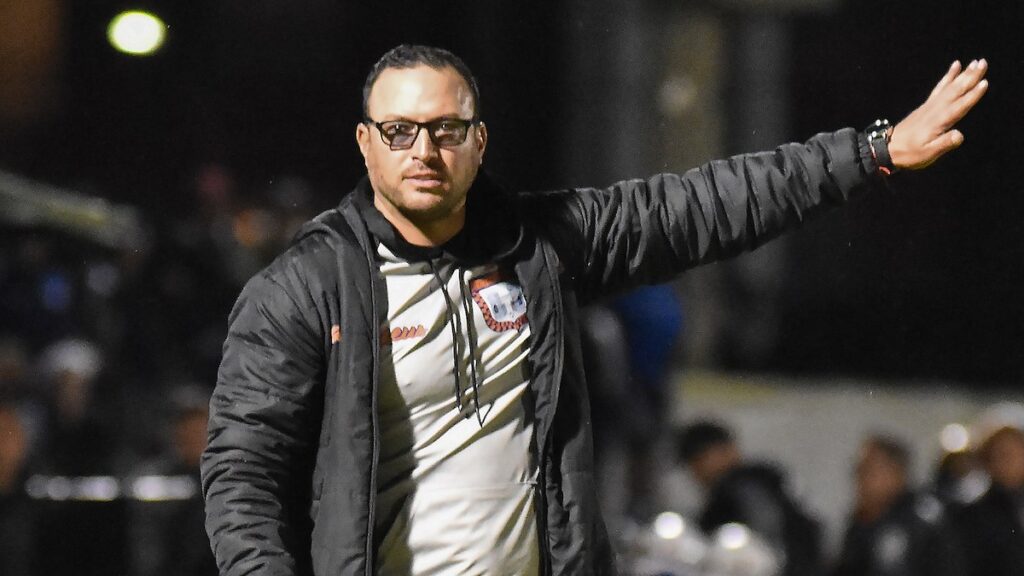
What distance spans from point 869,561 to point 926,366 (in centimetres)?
85

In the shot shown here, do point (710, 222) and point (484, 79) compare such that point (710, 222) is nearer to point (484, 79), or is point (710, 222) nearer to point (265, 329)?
point (265, 329)

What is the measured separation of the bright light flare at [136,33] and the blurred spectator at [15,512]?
1.36 m

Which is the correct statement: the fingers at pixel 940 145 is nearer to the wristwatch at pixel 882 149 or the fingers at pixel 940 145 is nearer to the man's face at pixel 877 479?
the wristwatch at pixel 882 149

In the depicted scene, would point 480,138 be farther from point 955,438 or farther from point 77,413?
point 955,438

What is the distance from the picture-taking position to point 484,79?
5.54 m

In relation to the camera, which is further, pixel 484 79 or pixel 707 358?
pixel 707 358

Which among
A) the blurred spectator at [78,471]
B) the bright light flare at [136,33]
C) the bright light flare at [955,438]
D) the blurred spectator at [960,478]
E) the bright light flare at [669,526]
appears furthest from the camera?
the bright light flare at [955,438]

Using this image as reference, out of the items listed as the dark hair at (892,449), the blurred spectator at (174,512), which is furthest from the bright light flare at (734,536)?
the blurred spectator at (174,512)

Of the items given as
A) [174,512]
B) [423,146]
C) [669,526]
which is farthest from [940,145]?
[174,512]

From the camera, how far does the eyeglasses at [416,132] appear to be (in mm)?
2551

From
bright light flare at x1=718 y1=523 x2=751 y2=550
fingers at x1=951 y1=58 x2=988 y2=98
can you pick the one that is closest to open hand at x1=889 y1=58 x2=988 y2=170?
fingers at x1=951 y1=58 x2=988 y2=98

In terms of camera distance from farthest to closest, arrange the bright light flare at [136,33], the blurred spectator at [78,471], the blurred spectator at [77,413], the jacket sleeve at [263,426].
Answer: the bright light flare at [136,33], the blurred spectator at [77,413], the blurred spectator at [78,471], the jacket sleeve at [263,426]

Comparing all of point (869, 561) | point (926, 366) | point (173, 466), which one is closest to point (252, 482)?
point (173, 466)

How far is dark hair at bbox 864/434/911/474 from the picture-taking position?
5.88m
